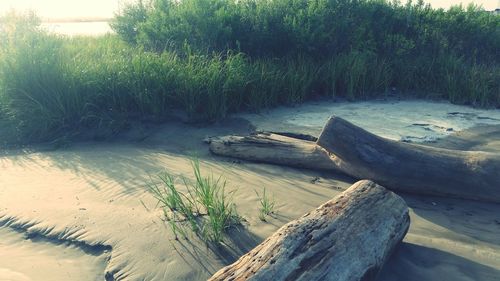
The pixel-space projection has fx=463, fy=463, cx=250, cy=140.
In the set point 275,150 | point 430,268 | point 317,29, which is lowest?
point 430,268

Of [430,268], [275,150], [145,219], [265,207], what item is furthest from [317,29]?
[430,268]

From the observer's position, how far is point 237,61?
7.91 metres

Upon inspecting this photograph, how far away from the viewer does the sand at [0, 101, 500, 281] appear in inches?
136

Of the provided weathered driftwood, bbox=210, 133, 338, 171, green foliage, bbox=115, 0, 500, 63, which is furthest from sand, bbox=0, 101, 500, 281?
green foliage, bbox=115, 0, 500, 63

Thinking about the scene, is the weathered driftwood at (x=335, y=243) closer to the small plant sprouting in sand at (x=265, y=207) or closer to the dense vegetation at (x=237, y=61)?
the small plant sprouting in sand at (x=265, y=207)

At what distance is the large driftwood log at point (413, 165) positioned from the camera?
4.52 m

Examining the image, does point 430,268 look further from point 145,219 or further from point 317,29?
point 317,29

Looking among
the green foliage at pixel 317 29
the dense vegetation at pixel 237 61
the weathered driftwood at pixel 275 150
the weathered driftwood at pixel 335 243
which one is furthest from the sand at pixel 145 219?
the green foliage at pixel 317 29

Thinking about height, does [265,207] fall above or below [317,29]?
below

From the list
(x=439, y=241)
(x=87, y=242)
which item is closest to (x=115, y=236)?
(x=87, y=242)

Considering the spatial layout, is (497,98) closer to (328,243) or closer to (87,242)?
(328,243)

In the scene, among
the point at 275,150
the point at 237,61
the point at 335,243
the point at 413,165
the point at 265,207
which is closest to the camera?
the point at 335,243

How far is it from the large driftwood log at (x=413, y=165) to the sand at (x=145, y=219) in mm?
161

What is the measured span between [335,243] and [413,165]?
6.69 feet
